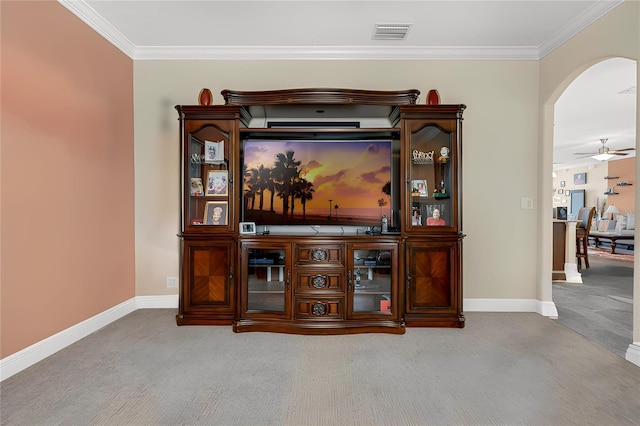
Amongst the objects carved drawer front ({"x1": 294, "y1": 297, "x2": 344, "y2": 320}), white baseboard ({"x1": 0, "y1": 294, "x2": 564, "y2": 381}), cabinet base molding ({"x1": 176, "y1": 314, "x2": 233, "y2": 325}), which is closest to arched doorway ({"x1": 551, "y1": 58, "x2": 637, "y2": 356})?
white baseboard ({"x1": 0, "y1": 294, "x2": 564, "y2": 381})

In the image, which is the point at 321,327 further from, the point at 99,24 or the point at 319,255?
the point at 99,24

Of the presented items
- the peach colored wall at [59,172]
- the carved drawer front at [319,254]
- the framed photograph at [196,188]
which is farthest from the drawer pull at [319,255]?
the peach colored wall at [59,172]

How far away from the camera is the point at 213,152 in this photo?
316cm

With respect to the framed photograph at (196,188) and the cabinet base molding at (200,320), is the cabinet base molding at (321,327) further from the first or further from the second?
the framed photograph at (196,188)

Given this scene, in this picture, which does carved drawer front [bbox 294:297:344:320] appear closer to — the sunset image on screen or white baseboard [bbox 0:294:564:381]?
the sunset image on screen

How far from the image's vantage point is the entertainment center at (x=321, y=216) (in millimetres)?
2969

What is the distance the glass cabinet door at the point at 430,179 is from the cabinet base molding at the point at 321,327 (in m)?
0.96

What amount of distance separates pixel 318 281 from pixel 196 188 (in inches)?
59.9

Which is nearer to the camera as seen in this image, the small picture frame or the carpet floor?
the carpet floor

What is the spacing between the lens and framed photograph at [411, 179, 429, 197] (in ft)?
10.3

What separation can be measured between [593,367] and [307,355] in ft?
6.88

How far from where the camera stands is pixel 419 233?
10.1ft

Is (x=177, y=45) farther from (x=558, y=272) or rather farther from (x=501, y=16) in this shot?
(x=558, y=272)

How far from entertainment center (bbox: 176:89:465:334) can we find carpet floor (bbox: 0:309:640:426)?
0.27 m
